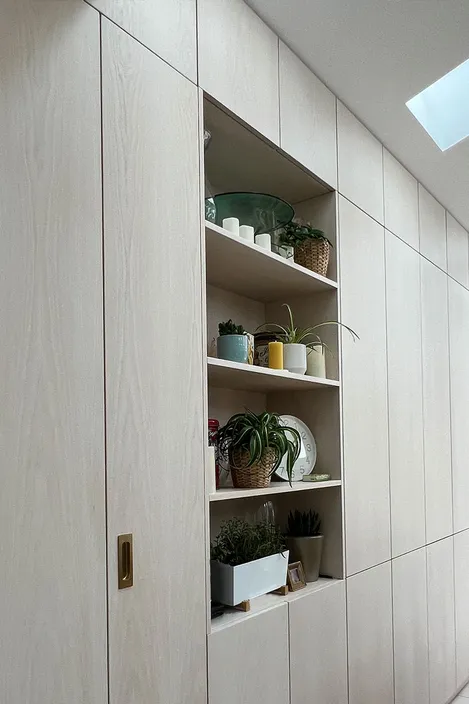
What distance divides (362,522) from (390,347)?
0.80 meters

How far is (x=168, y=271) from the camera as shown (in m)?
1.72

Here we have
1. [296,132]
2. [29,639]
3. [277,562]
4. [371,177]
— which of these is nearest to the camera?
[29,639]

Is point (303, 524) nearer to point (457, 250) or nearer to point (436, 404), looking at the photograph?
point (436, 404)

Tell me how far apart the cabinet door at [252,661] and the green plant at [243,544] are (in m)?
0.17

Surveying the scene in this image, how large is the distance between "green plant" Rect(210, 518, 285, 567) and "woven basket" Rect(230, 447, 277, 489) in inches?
5.9

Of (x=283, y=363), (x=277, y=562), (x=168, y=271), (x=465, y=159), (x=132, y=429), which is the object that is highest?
(x=465, y=159)

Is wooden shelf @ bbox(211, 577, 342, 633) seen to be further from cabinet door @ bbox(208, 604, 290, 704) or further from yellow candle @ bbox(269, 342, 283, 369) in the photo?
yellow candle @ bbox(269, 342, 283, 369)

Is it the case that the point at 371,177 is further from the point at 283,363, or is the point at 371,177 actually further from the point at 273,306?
the point at 283,363

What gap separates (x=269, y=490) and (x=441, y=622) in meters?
1.86

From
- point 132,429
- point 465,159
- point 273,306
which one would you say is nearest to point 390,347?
point 273,306

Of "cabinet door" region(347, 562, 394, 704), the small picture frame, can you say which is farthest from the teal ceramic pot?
"cabinet door" region(347, 562, 394, 704)

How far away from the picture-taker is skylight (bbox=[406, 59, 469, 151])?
304 cm

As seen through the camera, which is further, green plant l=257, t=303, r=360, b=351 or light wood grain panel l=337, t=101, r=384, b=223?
light wood grain panel l=337, t=101, r=384, b=223

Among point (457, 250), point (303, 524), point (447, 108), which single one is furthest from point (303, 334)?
point (457, 250)
